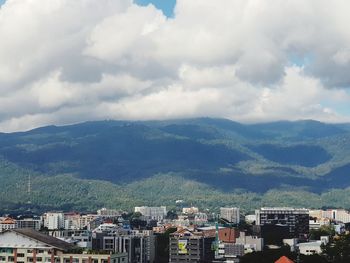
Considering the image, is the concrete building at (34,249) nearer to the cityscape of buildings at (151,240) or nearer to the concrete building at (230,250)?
the cityscape of buildings at (151,240)

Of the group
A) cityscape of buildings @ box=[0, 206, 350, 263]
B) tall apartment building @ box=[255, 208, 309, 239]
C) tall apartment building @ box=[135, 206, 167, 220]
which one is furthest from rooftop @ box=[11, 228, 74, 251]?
tall apartment building @ box=[135, 206, 167, 220]

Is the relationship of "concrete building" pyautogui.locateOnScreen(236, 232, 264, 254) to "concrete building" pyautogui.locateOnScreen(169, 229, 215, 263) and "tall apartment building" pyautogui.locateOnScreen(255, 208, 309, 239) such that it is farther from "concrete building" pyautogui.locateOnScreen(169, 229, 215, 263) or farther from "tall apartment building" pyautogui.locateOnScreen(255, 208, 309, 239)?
"tall apartment building" pyautogui.locateOnScreen(255, 208, 309, 239)

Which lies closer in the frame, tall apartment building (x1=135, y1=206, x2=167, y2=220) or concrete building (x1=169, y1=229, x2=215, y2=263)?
concrete building (x1=169, y1=229, x2=215, y2=263)

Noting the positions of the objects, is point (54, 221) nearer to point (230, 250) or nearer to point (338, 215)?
point (230, 250)

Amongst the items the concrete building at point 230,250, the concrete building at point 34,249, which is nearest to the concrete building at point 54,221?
the concrete building at point 230,250

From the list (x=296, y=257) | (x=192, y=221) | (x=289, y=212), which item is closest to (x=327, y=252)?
(x=296, y=257)

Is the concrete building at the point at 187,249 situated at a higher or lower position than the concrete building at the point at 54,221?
lower

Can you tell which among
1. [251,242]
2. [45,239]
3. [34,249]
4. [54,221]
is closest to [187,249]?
[251,242]

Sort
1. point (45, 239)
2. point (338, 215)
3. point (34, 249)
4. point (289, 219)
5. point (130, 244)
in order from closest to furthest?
point (34, 249) < point (45, 239) < point (130, 244) < point (289, 219) < point (338, 215)
